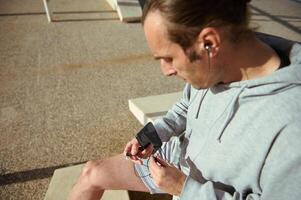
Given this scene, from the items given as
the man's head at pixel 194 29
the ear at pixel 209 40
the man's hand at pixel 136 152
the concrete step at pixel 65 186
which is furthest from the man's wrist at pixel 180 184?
the concrete step at pixel 65 186

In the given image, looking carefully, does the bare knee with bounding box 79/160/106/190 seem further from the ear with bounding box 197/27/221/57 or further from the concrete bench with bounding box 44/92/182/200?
the ear with bounding box 197/27/221/57

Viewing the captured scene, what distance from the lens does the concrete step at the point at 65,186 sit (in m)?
2.28

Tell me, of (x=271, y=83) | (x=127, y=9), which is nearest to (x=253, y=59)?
(x=271, y=83)

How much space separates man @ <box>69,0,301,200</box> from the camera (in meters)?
1.16

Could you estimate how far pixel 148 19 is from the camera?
1285 mm

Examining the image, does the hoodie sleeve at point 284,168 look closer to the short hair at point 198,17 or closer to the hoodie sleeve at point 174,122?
the short hair at point 198,17

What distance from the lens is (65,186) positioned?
2.41m

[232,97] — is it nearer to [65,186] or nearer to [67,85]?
[65,186]

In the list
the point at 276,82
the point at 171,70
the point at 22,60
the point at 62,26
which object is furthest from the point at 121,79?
the point at 276,82

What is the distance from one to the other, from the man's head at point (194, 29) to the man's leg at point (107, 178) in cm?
71

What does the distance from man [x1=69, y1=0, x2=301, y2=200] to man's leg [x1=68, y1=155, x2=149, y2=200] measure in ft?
1.09

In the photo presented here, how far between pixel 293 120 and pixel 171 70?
0.51 m

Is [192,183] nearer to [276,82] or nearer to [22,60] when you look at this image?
[276,82]

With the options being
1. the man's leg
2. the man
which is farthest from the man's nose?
the man's leg
